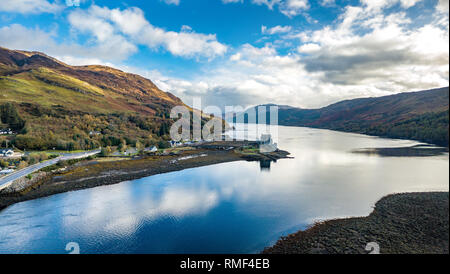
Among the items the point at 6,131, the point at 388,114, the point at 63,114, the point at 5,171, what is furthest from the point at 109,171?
the point at 388,114

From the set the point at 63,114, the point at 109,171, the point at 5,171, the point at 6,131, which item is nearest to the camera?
the point at 5,171

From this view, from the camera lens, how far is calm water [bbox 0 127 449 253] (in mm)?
12062

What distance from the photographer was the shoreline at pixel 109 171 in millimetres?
19125

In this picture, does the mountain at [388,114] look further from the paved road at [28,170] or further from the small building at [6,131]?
the small building at [6,131]

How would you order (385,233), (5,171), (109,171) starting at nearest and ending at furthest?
(385,233), (5,171), (109,171)

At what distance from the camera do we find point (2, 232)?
12820 mm

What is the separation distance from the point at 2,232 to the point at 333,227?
20.1 m

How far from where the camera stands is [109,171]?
2702 centimetres

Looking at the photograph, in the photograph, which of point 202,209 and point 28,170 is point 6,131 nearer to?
point 28,170

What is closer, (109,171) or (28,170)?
(28,170)

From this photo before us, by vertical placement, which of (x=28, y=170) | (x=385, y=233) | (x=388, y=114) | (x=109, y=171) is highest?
(x=388, y=114)

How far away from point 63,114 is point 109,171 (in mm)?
36674

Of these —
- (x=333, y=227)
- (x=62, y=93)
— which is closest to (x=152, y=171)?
(x=333, y=227)
